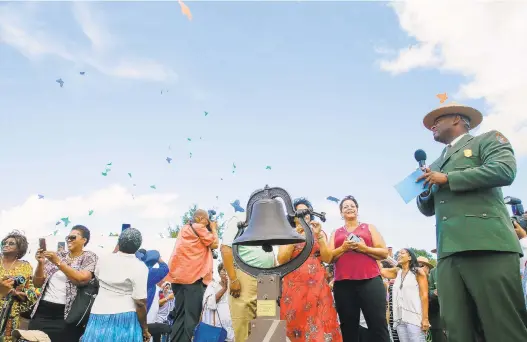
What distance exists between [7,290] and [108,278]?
125 centimetres

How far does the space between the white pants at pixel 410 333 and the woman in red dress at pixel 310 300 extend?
260 centimetres

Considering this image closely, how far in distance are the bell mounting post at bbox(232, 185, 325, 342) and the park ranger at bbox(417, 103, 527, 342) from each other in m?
0.89

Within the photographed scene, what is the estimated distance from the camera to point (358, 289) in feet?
14.6

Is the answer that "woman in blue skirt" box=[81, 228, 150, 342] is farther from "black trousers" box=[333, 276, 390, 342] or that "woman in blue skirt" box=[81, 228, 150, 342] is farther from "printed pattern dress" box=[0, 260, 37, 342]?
"black trousers" box=[333, 276, 390, 342]

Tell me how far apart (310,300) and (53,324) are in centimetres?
281

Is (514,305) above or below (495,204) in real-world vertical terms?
below

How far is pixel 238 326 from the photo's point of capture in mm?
4531

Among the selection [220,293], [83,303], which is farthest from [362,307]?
[83,303]

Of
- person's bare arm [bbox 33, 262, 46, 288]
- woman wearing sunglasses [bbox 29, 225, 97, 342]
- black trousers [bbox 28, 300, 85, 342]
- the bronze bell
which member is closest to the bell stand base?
the bronze bell

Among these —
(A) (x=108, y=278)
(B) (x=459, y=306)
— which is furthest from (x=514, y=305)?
(A) (x=108, y=278)

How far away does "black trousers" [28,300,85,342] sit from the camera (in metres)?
4.70

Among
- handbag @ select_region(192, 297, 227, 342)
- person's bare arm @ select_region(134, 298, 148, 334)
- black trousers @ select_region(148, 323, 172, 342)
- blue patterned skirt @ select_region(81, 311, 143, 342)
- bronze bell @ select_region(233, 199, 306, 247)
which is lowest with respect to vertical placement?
black trousers @ select_region(148, 323, 172, 342)

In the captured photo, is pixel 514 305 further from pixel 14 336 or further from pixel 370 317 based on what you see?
pixel 14 336

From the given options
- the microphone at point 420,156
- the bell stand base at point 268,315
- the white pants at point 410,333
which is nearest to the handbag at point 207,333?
the white pants at point 410,333
